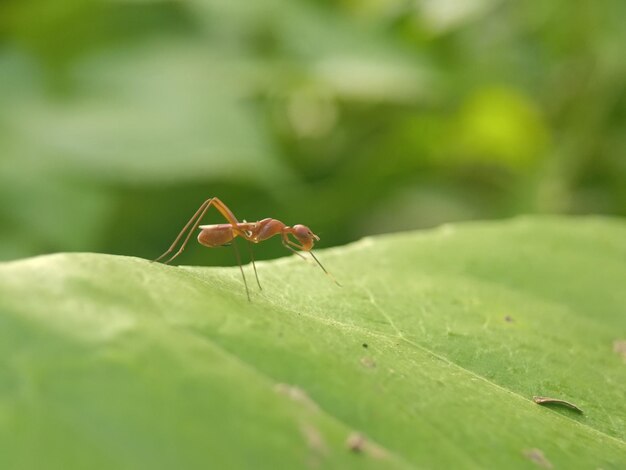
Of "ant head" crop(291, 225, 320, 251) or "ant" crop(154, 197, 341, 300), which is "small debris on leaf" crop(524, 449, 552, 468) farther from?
A: "ant head" crop(291, 225, 320, 251)

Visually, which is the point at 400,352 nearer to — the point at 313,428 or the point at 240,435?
the point at 313,428

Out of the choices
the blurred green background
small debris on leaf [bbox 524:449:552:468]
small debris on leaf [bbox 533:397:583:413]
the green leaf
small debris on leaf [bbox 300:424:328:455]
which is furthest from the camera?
the blurred green background

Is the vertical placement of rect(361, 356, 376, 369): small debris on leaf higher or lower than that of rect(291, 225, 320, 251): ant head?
higher

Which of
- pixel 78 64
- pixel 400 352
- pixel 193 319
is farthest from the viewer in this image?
pixel 78 64

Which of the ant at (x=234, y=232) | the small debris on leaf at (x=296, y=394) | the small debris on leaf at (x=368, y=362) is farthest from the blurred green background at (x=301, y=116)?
the small debris on leaf at (x=296, y=394)

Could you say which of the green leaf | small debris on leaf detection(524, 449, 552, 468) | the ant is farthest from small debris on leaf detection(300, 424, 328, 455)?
the ant

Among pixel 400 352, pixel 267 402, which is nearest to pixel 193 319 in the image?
pixel 267 402

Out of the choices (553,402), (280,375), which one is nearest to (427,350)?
(553,402)
